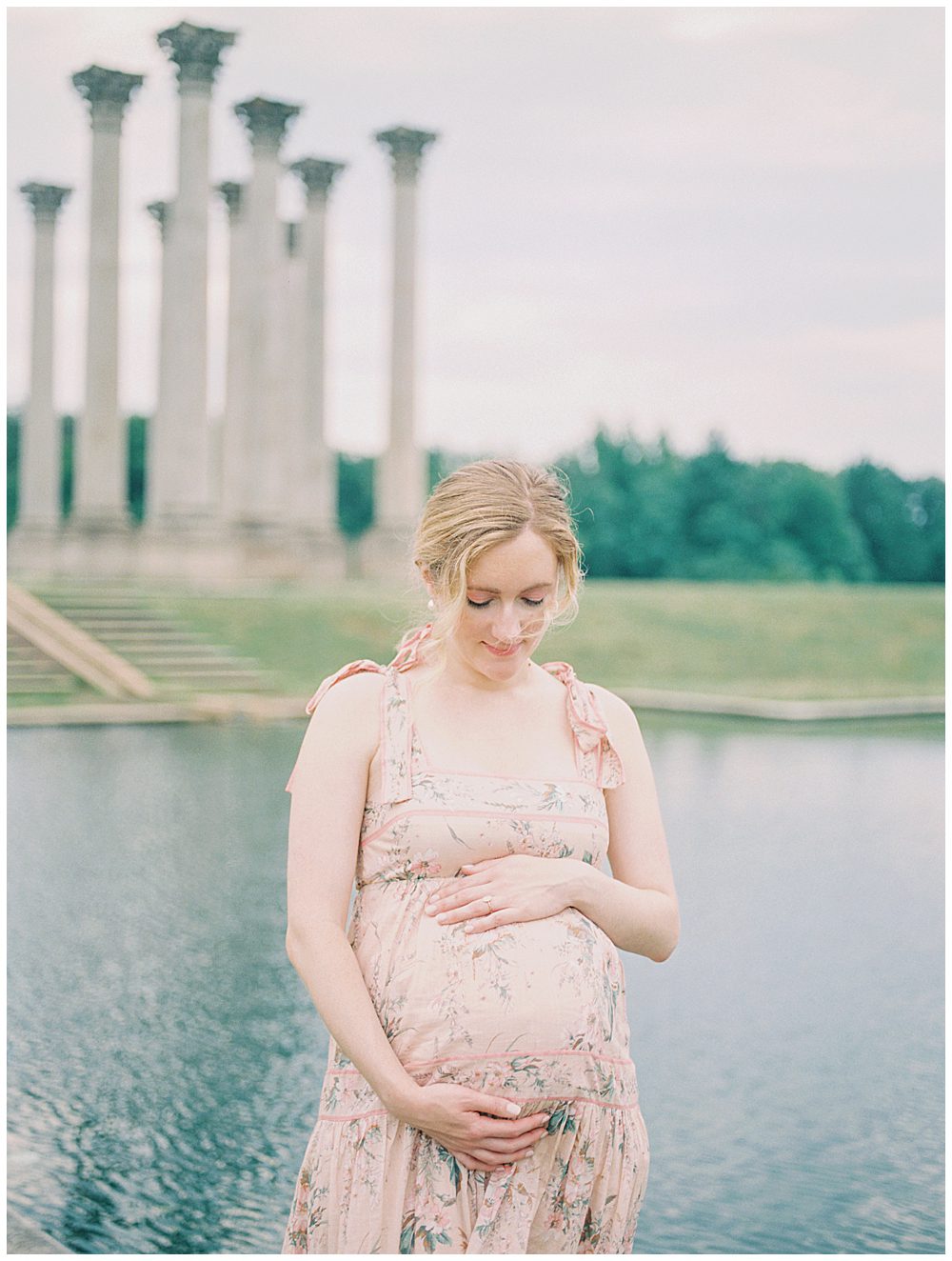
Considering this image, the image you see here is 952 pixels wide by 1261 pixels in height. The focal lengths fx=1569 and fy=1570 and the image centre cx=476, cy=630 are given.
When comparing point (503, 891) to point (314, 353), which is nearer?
point (503, 891)

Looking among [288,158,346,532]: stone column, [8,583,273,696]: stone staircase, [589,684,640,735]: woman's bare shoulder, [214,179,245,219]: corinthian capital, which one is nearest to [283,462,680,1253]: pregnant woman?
[589,684,640,735]: woman's bare shoulder

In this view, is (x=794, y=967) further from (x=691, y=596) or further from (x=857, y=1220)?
(x=691, y=596)

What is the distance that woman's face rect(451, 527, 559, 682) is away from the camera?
160 inches

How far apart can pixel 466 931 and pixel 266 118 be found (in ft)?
177

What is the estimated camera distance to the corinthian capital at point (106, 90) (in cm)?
5244

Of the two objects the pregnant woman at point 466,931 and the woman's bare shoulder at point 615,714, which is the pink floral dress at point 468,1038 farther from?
the woman's bare shoulder at point 615,714

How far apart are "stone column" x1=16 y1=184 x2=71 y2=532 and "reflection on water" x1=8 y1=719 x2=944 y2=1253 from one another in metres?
43.9

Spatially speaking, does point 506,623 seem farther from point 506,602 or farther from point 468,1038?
point 468,1038

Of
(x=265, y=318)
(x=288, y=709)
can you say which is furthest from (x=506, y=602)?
(x=265, y=318)

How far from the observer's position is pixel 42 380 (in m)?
66.6

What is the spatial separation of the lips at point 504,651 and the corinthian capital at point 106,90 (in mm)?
53072

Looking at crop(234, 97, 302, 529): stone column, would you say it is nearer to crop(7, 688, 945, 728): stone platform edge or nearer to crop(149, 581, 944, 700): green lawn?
crop(149, 581, 944, 700): green lawn

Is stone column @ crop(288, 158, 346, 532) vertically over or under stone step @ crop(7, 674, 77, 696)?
over

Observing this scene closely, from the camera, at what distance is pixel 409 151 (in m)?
57.9
